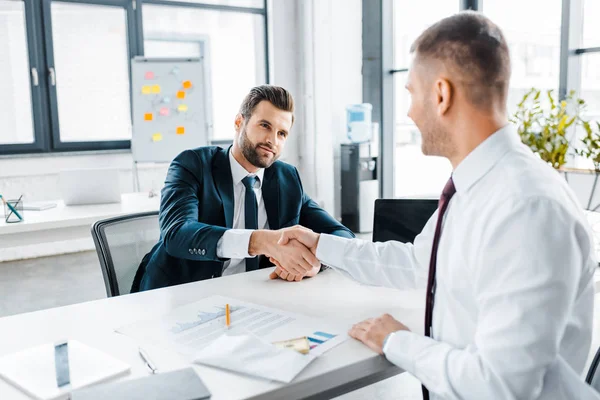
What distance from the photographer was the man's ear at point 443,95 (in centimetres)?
101

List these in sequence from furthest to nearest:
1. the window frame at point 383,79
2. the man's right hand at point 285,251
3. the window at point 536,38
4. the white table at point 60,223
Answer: the window frame at point 383,79
the window at point 536,38
the white table at point 60,223
the man's right hand at point 285,251

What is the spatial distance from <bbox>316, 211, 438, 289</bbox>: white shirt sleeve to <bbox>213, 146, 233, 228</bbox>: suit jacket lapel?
54cm

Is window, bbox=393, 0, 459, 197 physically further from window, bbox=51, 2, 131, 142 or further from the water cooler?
window, bbox=51, 2, 131, 142

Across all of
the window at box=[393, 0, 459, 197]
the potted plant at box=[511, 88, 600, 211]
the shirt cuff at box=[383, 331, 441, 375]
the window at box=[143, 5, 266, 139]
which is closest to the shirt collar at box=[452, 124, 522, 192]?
the shirt cuff at box=[383, 331, 441, 375]

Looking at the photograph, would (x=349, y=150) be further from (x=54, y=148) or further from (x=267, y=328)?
(x=267, y=328)

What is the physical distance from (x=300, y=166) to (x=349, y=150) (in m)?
1.02

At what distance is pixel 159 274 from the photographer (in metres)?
1.85

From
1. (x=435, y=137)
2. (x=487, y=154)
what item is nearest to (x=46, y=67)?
(x=435, y=137)

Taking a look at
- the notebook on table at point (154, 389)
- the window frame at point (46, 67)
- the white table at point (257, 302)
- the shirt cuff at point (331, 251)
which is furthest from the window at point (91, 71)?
A: the notebook on table at point (154, 389)

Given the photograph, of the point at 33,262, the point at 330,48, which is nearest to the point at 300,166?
the point at 330,48

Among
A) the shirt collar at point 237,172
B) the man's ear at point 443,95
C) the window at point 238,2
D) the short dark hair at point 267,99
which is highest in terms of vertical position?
the window at point 238,2

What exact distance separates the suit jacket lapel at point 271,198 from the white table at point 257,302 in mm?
348

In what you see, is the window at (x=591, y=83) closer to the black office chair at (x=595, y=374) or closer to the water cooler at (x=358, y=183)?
the water cooler at (x=358, y=183)

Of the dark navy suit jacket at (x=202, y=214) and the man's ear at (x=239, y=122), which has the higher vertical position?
the man's ear at (x=239, y=122)
